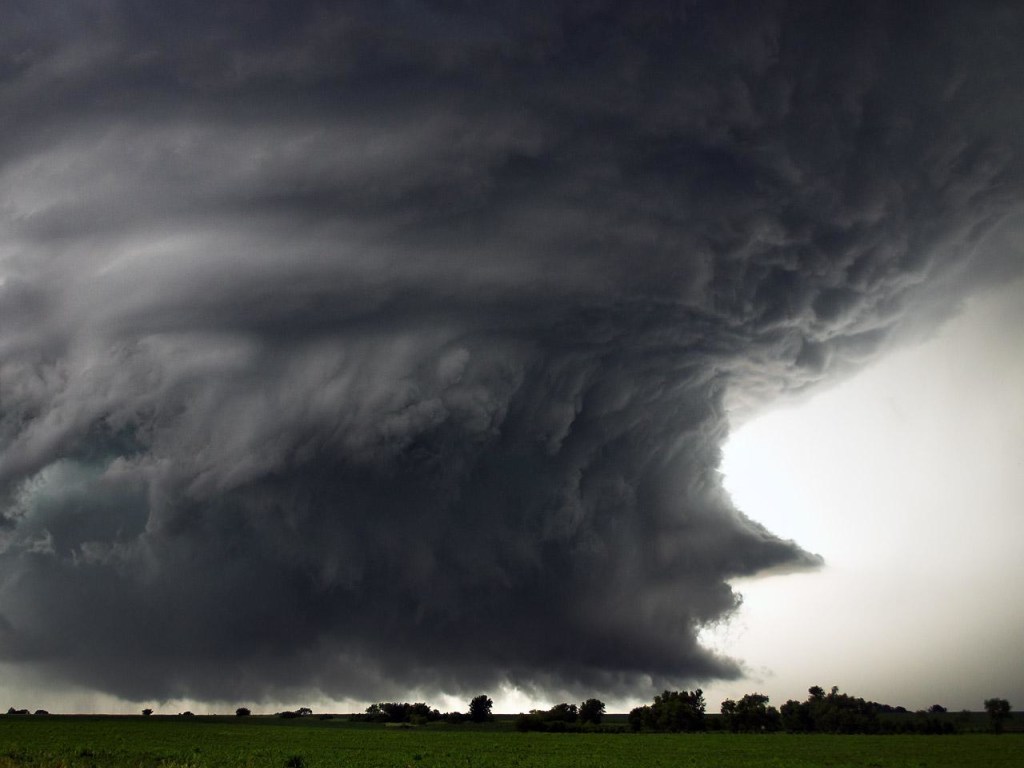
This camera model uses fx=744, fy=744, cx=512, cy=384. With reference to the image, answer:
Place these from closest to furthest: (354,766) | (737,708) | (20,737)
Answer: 1. (354,766)
2. (20,737)
3. (737,708)

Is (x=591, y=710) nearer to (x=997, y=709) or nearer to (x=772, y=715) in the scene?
(x=772, y=715)

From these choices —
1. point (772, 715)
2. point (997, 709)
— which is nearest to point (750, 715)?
point (772, 715)

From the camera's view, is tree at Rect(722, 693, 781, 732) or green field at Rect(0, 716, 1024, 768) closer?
green field at Rect(0, 716, 1024, 768)

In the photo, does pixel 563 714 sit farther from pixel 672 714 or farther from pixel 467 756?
pixel 467 756

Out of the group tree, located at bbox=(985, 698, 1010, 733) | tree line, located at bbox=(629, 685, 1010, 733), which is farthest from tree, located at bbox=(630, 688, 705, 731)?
tree, located at bbox=(985, 698, 1010, 733)

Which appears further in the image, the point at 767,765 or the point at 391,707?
the point at 391,707

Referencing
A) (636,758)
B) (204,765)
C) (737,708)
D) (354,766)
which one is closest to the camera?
(204,765)

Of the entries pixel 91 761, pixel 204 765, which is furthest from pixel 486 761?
pixel 91 761

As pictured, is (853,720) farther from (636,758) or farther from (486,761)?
(486,761)

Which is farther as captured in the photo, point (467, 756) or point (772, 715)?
point (772, 715)

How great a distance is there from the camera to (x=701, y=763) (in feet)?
212

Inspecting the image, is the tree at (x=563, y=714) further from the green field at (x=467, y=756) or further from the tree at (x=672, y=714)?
the green field at (x=467, y=756)

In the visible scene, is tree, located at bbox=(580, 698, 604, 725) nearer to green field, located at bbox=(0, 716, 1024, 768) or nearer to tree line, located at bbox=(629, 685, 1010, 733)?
tree line, located at bbox=(629, 685, 1010, 733)

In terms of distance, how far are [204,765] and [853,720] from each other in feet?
465
